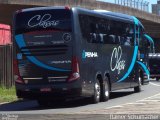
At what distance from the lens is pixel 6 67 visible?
29.5 metres

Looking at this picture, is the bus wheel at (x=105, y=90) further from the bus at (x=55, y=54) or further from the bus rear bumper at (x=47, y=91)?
the bus rear bumper at (x=47, y=91)

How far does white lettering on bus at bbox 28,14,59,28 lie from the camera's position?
67.0ft

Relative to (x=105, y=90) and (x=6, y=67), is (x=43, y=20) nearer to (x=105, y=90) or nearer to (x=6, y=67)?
(x=105, y=90)

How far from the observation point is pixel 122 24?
2594cm

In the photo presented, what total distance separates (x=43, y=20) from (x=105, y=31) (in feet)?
12.3

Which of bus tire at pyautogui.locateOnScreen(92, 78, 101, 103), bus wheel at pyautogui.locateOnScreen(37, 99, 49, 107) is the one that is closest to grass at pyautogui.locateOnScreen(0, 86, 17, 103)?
bus wheel at pyautogui.locateOnScreen(37, 99, 49, 107)

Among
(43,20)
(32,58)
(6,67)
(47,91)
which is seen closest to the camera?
(47,91)

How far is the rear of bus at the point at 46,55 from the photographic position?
2025cm

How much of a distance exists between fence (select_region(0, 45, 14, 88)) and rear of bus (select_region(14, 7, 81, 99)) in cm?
845

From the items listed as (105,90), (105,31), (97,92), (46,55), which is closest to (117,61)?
(105,31)

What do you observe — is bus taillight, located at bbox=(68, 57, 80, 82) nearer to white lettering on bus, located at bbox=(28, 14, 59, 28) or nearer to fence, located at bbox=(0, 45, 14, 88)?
white lettering on bus, located at bbox=(28, 14, 59, 28)

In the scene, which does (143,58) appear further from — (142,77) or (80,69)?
(80,69)

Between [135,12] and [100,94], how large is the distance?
43452 millimetres

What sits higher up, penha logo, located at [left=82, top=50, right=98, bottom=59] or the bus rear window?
the bus rear window
